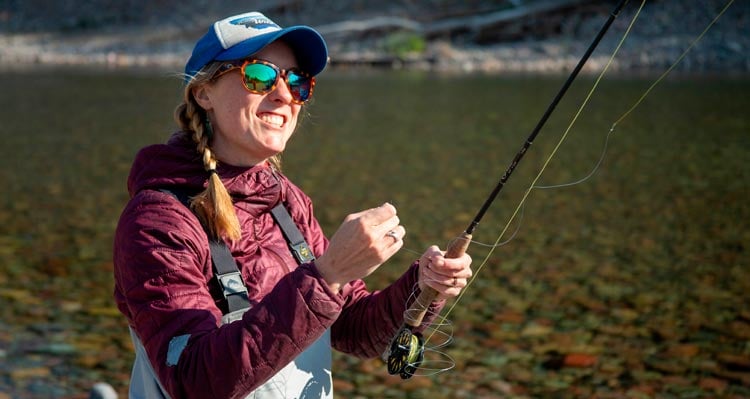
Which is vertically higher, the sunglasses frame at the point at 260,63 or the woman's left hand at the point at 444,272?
the sunglasses frame at the point at 260,63

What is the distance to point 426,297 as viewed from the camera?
2.37m

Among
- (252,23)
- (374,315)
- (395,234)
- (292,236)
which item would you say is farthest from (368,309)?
(252,23)

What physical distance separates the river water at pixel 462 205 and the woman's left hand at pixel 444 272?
93 cm

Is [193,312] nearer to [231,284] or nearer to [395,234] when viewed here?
[231,284]

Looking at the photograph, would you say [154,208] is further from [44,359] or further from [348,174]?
[348,174]

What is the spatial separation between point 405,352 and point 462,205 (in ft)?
22.6

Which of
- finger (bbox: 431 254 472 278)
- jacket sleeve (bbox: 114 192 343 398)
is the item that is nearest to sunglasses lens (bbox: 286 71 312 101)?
jacket sleeve (bbox: 114 192 343 398)

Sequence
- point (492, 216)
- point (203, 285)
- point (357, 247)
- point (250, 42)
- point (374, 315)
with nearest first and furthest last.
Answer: point (357, 247)
point (203, 285)
point (250, 42)
point (374, 315)
point (492, 216)

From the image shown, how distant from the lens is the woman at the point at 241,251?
1929 mm

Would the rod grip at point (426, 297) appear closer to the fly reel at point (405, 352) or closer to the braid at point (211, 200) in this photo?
the fly reel at point (405, 352)

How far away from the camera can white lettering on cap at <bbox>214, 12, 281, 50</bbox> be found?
2.21m

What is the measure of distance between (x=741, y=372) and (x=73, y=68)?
28813mm

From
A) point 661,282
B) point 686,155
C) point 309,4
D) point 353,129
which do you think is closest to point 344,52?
point 309,4

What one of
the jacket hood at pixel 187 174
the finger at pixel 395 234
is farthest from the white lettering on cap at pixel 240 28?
the finger at pixel 395 234
